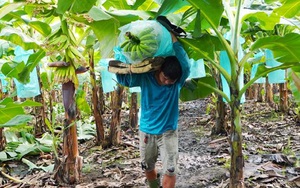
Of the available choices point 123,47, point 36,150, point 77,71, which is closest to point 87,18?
point 123,47

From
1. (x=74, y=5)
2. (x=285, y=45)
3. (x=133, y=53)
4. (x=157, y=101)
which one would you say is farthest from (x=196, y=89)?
(x=74, y=5)

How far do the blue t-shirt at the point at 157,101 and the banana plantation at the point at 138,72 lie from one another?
170mm

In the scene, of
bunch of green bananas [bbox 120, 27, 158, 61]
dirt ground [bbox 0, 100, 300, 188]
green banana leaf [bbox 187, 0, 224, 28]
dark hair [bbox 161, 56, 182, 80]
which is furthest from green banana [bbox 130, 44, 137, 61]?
dirt ground [bbox 0, 100, 300, 188]

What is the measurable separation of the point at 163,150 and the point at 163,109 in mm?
310

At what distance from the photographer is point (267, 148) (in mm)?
4066

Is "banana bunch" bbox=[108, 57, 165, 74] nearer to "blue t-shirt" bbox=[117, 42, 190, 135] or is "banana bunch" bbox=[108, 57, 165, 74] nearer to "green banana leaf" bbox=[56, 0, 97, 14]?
"blue t-shirt" bbox=[117, 42, 190, 135]

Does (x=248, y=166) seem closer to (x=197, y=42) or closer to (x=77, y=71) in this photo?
(x=197, y=42)

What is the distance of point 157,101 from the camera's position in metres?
2.65

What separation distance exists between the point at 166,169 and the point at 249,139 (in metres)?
2.43

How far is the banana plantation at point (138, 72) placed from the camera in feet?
7.38

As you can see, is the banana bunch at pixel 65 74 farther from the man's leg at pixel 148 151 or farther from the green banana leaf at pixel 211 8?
the green banana leaf at pixel 211 8

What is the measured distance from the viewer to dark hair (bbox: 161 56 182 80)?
2.47 metres

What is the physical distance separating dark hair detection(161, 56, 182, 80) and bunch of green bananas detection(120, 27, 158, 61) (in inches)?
7.1

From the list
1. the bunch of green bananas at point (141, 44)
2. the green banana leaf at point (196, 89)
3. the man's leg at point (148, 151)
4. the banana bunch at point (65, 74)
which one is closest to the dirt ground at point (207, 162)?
the man's leg at point (148, 151)
